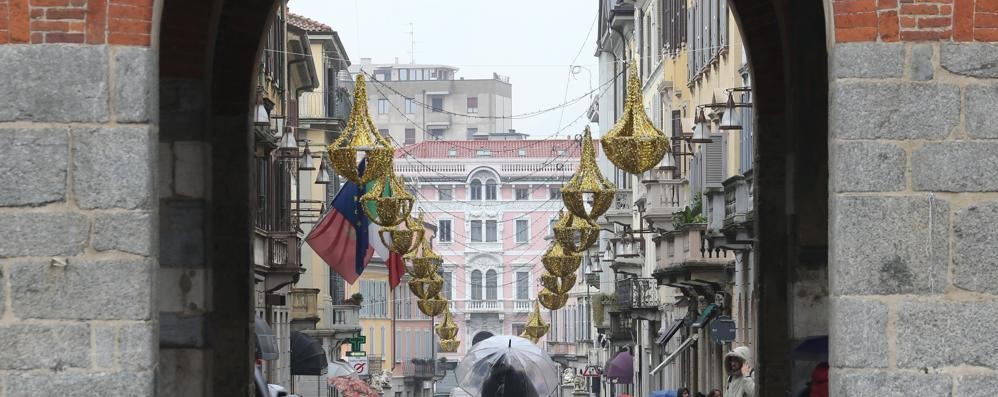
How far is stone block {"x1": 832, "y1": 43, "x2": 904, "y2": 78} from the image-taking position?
422 inches

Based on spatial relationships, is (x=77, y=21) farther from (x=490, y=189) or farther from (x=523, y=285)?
(x=523, y=285)

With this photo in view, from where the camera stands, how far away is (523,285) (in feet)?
420

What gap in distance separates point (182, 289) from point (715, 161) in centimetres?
2037

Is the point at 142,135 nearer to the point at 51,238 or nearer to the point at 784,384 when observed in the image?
the point at 51,238

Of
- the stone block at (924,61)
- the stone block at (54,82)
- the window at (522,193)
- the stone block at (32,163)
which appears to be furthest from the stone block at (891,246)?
the window at (522,193)

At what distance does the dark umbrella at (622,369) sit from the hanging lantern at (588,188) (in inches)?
1054

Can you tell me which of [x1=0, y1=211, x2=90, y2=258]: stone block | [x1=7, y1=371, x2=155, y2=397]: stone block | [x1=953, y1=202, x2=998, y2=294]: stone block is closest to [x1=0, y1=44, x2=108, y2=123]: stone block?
[x1=0, y1=211, x2=90, y2=258]: stone block

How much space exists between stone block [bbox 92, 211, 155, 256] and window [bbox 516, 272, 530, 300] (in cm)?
11680

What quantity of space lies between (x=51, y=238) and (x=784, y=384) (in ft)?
25.2

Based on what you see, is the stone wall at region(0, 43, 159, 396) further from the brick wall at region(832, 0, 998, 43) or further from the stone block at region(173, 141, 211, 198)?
the stone block at region(173, 141, 211, 198)

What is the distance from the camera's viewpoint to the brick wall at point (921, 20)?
10711 mm

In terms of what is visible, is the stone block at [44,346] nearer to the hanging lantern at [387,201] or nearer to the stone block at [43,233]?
the stone block at [43,233]

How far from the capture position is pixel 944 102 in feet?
35.3

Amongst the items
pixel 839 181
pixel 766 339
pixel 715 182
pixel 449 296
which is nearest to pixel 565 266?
pixel 715 182
